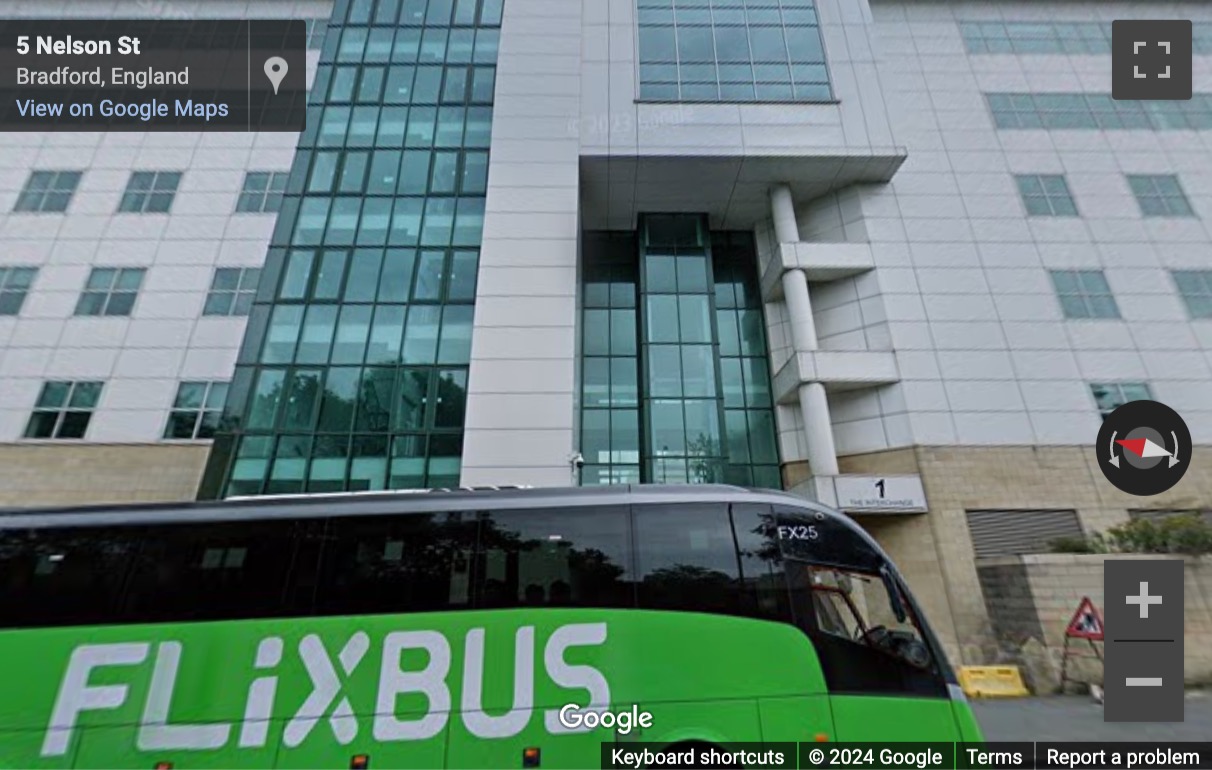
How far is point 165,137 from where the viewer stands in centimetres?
2072

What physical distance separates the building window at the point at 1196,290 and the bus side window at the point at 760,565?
2075cm

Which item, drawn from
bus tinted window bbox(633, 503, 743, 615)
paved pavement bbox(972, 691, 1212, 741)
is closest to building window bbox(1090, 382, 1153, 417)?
paved pavement bbox(972, 691, 1212, 741)

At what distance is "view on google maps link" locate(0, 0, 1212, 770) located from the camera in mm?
4754

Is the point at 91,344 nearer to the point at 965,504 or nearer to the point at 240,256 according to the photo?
the point at 240,256

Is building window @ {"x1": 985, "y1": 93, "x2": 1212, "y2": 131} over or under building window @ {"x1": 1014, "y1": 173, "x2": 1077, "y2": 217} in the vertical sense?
over

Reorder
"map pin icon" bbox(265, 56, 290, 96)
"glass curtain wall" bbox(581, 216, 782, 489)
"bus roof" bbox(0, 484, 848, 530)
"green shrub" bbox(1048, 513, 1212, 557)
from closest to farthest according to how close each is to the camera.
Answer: "bus roof" bbox(0, 484, 848, 530)
"green shrub" bbox(1048, 513, 1212, 557)
"glass curtain wall" bbox(581, 216, 782, 489)
"map pin icon" bbox(265, 56, 290, 96)

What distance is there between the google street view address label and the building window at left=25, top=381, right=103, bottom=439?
9359 millimetres

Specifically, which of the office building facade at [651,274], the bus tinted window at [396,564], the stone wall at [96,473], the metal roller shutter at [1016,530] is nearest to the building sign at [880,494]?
the office building facade at [651,274]

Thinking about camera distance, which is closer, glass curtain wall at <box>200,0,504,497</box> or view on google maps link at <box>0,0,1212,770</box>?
view on google maps link at <box>0,0,1212,770</box>

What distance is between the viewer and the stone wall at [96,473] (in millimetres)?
14930

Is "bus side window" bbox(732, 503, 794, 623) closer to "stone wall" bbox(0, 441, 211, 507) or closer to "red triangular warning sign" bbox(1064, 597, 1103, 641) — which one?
"red triangular warning sign" bbox(1064, 597, 1103, 641)

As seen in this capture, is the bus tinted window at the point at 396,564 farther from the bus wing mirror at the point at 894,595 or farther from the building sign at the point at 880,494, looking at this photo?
the building sign at the point at 880,494

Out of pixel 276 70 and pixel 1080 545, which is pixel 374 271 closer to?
pixel 276 70

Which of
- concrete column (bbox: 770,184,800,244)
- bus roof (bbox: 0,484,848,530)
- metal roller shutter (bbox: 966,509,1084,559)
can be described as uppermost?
concrete column (bbox: 770,184,800,244)
